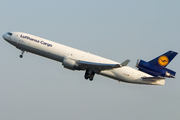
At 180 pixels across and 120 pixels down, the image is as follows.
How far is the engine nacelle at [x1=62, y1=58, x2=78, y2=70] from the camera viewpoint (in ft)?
191

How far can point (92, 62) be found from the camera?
2372 inches

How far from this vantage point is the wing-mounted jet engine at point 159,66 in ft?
204

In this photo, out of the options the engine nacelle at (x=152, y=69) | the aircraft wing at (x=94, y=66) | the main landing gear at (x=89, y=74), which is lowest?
the main landing gear at (x=89, y=74)

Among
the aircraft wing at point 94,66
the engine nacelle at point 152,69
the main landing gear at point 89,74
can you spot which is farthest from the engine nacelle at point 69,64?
the engine nacelle at point 152,69

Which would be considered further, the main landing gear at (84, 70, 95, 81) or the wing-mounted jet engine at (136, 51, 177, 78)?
the wing-mounted jet engine at (136, 51, 177, 78)

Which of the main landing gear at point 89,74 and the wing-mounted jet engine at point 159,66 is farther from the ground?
the wing-mounted jet engine at point 159,66

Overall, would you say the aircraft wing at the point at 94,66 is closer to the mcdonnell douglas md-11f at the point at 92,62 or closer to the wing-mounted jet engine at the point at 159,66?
the mcdonnell douglas md-11f at the point at 92,62

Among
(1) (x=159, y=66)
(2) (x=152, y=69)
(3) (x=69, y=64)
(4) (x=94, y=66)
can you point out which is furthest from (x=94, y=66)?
(1) (x=159, y=66)

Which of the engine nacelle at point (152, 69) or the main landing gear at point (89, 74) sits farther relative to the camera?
the engine nacelle at point (152, 69)

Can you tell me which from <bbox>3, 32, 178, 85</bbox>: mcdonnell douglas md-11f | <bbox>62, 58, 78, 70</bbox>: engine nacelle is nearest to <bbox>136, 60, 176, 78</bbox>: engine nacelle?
<bbox>3, 32, 178, 85</bbox>: mcdonnell douglas md-11f

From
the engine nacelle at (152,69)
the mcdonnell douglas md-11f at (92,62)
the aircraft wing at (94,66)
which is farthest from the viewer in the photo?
the engine nacelle at (152,69)

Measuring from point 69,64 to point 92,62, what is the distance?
4862mm

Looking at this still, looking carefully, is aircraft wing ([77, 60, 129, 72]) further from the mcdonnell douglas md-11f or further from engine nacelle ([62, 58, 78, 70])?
engine nacelle ([62, 58, 78, 70])

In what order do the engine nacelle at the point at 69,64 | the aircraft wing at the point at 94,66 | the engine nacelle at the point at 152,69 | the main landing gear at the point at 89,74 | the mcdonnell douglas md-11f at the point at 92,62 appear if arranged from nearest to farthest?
1. the aircraft wing at the point at 94,66
2. the engine nacelle at the point at 69,64
3. the mcdonnell douglas md-11f at the point at 92,62
4. the main landing gear at the point at 89,74
5. the engine nacelle at the point at 152,69
